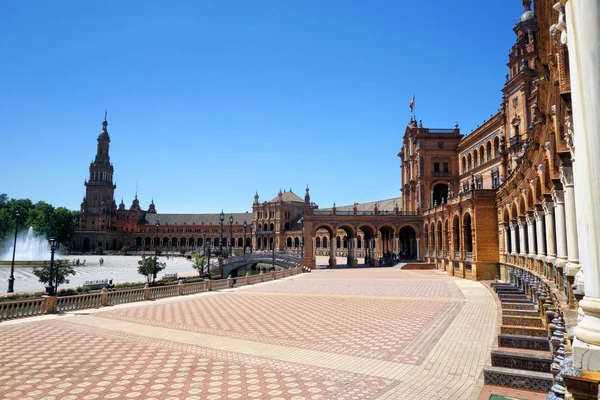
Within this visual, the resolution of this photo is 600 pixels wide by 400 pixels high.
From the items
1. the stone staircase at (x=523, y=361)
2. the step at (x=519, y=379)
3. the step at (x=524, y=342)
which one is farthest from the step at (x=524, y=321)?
the step at (x=519, y=379)

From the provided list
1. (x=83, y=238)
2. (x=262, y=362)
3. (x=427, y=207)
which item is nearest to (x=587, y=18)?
(x=262, y=362)

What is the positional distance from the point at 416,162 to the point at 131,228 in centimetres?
11236

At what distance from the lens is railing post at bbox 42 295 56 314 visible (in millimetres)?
18281

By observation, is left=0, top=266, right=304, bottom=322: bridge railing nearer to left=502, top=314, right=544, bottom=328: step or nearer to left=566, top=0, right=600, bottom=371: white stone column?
left=502, top=314, right=544, bottom=328: step

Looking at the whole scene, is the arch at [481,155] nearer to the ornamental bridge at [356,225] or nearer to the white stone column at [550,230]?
the ornamental bridge at [356,225]

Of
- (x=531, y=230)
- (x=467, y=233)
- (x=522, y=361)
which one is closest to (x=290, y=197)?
(x=467, y=233)

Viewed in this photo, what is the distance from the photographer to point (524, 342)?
30.4 ft

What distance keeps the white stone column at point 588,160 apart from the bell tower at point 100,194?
14432 cm

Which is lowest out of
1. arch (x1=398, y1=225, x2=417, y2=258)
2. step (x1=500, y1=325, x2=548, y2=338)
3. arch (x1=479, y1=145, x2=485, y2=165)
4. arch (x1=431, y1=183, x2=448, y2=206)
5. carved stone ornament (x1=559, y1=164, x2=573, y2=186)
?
step (x1=500, y1=325, x2=548, y2=338)

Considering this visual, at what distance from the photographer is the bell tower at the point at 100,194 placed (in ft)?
431

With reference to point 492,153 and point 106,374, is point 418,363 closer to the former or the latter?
point 106,374

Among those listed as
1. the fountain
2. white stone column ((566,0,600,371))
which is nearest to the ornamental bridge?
white stone column ((566,0,600,371))

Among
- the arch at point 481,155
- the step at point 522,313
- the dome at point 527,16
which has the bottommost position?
the step at point 522,313

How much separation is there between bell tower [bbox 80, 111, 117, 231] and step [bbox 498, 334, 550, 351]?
141m
